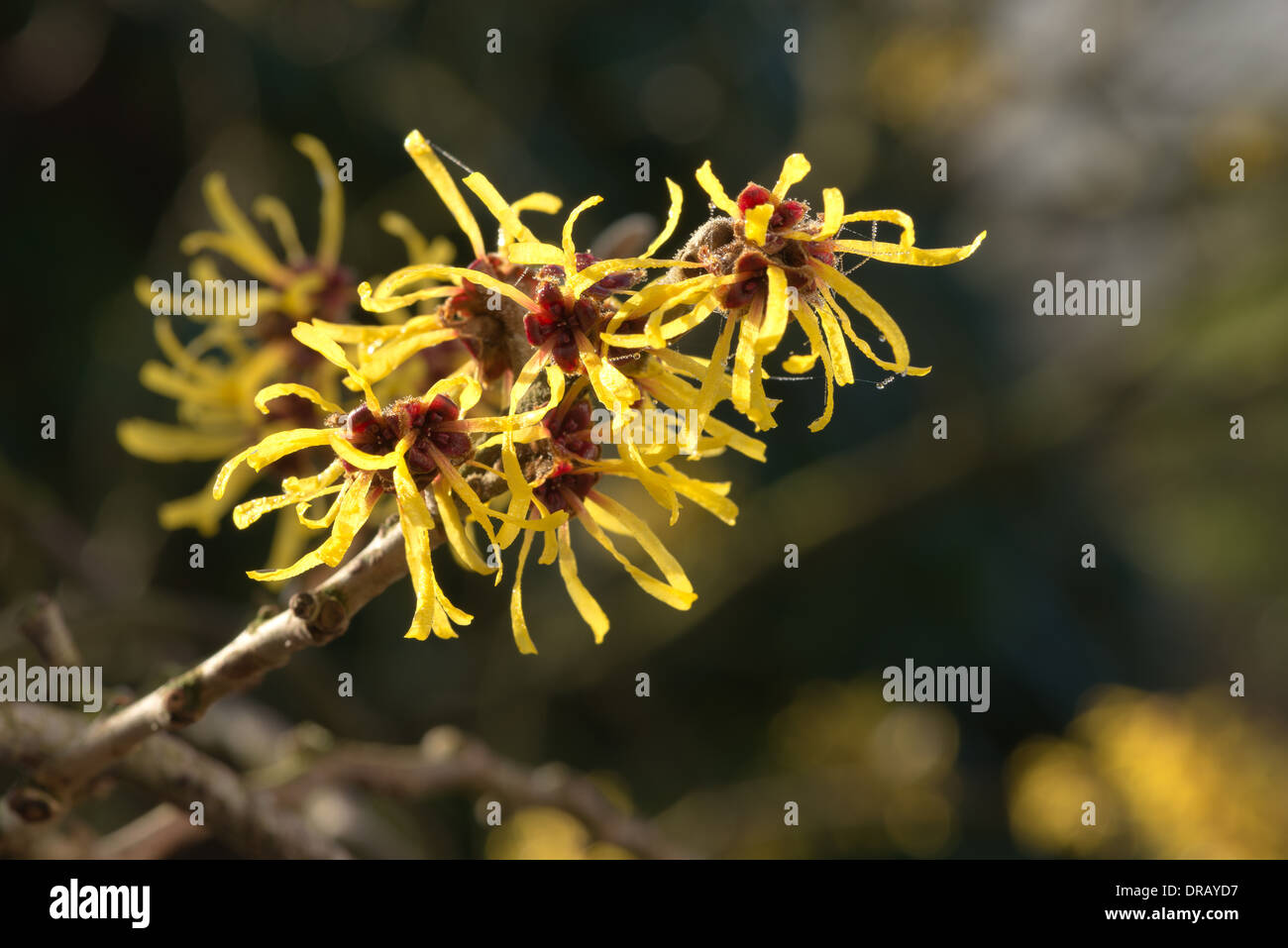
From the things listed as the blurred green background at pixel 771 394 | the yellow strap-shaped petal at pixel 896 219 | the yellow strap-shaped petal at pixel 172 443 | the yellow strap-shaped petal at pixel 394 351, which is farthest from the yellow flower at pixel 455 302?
the blurred green background at pixel 771 394

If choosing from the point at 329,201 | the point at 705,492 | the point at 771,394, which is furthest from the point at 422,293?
the point at 771,394

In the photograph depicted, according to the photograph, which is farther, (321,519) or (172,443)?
(172,443)

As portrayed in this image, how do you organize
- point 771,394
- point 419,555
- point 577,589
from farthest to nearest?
point 771,394 < point 577,589 < point 419,555

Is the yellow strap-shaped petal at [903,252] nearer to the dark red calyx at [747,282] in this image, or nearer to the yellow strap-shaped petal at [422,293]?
the dark red calyx at [747,282]

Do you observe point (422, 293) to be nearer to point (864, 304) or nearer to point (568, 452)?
point (568, 452)

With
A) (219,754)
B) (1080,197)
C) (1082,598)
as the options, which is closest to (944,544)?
(1082,598)

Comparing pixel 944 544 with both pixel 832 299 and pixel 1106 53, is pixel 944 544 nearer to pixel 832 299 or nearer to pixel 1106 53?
pixel 1106 53

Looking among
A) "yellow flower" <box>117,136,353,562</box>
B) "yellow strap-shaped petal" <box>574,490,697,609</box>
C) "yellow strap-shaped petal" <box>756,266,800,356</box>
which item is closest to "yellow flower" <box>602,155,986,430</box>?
"yellow strap-shaped petal" <box>756,266,800,356</box>
